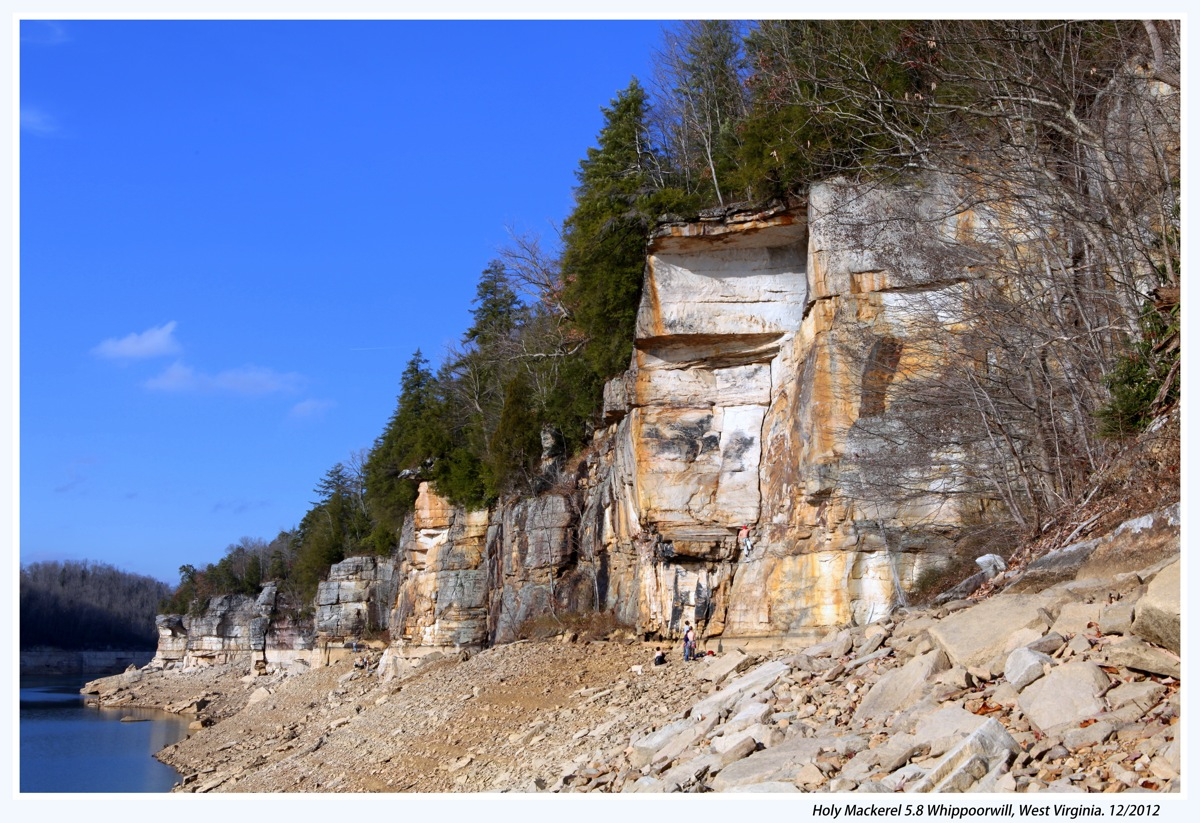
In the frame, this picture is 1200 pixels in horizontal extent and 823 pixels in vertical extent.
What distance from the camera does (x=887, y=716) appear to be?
9.42 meters

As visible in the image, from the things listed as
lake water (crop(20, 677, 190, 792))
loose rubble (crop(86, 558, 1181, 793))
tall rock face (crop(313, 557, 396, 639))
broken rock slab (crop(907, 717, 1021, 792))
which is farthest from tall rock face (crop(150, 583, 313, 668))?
broken rock slab (crop(907, 717, 1021, 792))

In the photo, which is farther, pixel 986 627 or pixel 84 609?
pixel 84 609

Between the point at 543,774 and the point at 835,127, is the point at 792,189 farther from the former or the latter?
the point at 543,774

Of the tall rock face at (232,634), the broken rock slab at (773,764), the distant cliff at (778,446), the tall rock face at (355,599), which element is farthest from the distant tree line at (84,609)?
the broken rock slab at (773,764)

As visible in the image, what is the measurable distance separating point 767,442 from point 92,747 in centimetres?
3579

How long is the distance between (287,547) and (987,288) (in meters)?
70.6

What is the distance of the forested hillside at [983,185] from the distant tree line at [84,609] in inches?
4020

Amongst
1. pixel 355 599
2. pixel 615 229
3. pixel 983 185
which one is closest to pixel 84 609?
pixel 355 599

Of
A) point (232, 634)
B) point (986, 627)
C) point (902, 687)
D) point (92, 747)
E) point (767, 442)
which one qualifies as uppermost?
point (767, 442)

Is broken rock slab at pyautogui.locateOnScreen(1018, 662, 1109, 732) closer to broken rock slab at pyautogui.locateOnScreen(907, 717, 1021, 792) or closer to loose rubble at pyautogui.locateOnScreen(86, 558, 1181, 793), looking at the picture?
loose rubble at pyautogui.locateOnScreen(86, 558, 1181, 793)

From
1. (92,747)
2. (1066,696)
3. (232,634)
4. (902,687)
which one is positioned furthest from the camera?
(232,634)

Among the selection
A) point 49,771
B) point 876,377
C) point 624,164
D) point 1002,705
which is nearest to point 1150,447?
point 1002,705

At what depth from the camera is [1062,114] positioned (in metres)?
16.0

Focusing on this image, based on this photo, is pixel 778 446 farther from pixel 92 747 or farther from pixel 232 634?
pixel 232 634
